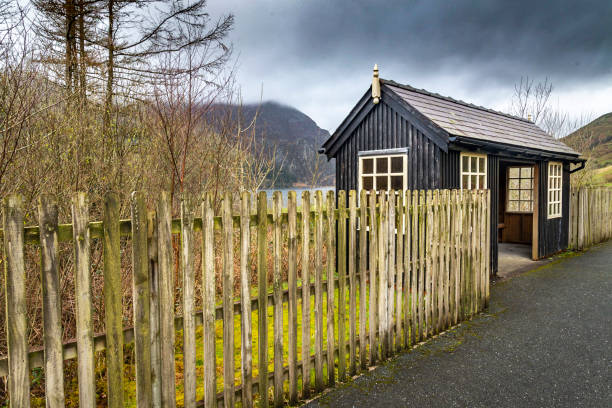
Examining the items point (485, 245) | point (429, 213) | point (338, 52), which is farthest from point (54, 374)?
point (338, 52)

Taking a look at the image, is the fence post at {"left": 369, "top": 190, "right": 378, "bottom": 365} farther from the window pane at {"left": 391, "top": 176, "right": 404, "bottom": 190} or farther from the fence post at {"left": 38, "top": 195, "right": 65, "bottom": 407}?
the window pane at {"left": 391, "top": 176, "right": 404, "bottom": 190}

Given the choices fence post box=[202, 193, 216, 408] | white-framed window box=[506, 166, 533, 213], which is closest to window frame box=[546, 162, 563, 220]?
white-framed window box=[506, 166, 533, 213]

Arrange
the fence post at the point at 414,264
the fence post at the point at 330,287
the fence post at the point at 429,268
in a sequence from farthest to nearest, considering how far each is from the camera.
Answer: the fence post at the point at 429,268, the fence post at the point at 414,264, the fence post at the point at 330,287

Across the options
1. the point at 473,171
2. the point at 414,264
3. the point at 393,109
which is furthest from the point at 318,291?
the point at 473,171

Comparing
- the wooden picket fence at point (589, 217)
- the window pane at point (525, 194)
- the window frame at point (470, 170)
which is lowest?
the wooden picket fence at point (589, 217)

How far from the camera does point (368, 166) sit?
8227 millimetres

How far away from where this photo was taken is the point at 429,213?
15.5ft

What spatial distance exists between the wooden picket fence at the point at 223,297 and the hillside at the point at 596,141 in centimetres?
2127

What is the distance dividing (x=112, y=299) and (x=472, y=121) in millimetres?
9026

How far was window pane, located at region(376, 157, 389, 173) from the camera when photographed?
7984mm

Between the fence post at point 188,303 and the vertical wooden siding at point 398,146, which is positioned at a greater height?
the vertical wooden siding at point 398,146

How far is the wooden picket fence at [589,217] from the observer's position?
1176 cm

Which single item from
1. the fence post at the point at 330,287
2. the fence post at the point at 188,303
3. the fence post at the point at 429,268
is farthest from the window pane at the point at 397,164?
the fence post at the point at 188,303

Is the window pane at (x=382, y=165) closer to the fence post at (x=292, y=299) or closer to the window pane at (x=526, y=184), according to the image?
the fence post at (x=292, y=299)
